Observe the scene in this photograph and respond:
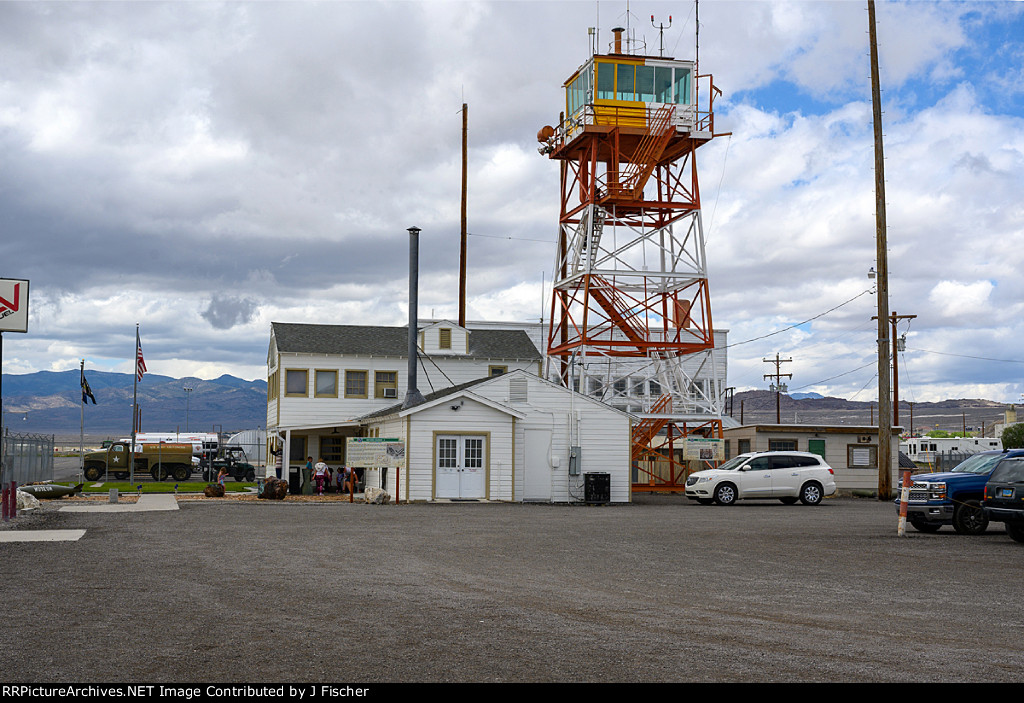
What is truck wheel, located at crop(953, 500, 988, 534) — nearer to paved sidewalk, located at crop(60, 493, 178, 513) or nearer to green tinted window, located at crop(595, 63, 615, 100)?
paved sidewalk, located at crop(60, 493, 178, 513)

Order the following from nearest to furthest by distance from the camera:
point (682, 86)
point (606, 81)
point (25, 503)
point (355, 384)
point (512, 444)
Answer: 1. point (25, 503)
2. point (512, 444)
3. point (606, 81)
4. point (682, 86)
5. point (355, 384)

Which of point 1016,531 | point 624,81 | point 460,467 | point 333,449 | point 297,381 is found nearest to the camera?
point 1016,531

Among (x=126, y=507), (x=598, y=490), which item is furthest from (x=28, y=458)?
(x=598, y=490)

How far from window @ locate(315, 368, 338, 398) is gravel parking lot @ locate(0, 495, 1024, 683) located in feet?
78.0

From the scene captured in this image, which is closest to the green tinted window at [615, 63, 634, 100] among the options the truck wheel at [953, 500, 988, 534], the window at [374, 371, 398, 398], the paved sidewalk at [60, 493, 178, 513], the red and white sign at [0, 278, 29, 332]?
the window at [374, 371, 398, 398]

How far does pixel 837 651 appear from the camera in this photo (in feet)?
27.1

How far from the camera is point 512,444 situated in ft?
105

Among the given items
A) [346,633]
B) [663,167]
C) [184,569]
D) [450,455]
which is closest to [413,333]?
[450,455]

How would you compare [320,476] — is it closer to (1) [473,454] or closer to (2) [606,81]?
(1) [473,454]

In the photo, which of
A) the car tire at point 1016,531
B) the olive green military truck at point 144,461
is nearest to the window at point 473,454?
the car tire at point 1016,531

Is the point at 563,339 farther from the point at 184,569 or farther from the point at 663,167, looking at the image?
the point at 184,569

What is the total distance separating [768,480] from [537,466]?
22.7 ft

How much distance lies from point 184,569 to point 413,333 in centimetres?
2542

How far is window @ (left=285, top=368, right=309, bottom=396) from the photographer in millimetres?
43781
